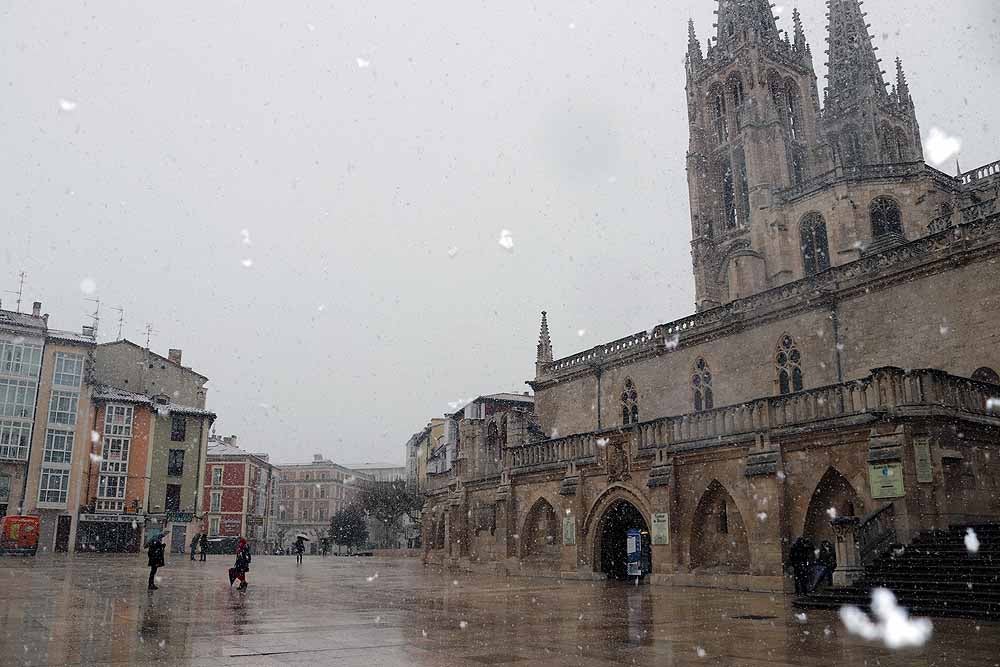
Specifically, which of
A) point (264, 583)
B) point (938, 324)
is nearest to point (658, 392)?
point (938, 324)

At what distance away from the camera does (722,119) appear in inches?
2628

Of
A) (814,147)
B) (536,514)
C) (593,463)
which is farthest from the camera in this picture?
(814,147)

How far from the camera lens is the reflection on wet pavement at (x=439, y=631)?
8.25 m

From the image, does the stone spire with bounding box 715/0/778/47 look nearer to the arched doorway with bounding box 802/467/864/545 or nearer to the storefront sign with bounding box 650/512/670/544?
the storefront sign with bounding box 650/512/670/544

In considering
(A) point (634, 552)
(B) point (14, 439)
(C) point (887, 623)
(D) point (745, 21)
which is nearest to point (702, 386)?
(A) point (634, 552)

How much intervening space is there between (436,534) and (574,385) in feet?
37.7

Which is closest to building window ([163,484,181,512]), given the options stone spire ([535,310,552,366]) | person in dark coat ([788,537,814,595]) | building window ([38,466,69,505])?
building window ([38,466,69,505])

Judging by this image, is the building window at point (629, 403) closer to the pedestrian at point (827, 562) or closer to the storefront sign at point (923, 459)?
the pedestrian at point (827, 562)

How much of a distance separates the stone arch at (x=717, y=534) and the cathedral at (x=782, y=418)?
54mm

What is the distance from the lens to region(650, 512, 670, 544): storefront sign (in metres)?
21.9

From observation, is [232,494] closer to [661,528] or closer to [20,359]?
[20,359]

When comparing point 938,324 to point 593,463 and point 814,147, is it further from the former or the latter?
point 814,147

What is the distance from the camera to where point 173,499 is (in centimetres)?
6594

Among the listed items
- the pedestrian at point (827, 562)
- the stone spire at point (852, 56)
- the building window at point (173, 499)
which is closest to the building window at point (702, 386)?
the pedestrian at point (827, 562)
